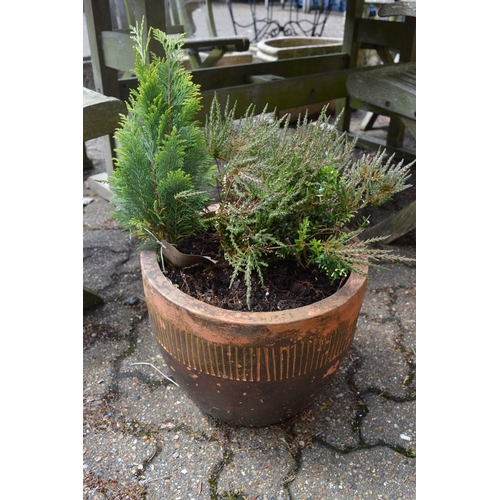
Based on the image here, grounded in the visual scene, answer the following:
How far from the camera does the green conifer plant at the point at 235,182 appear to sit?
1208 mm

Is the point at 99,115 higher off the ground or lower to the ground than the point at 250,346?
higher

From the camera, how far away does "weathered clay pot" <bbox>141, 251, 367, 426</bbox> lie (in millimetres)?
1131

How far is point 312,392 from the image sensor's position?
4.40 ft

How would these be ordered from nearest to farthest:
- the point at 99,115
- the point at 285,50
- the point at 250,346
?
1. the point at 250,346
2. the point at 99,115
3. the point at 285,50

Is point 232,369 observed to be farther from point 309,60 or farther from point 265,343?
point 309,60

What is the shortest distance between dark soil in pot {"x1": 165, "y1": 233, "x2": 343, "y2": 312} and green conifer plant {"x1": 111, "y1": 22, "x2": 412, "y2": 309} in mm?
32

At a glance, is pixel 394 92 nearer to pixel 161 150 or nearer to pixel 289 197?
pixel 289 197

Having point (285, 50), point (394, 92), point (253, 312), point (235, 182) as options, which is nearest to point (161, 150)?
point (235, 182)

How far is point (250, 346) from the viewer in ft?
3.74

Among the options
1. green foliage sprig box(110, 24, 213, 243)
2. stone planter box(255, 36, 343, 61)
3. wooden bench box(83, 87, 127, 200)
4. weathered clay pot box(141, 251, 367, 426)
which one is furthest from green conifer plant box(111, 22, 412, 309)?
stone planter box(255, 36, 343, 61)

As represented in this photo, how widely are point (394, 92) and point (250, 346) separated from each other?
148cm

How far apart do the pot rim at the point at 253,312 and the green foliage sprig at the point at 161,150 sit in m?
0.18

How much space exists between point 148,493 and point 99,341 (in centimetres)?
68

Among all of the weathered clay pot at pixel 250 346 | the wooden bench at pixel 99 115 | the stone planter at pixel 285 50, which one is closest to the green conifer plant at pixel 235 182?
the weathered clay pot at pixel 250 346
